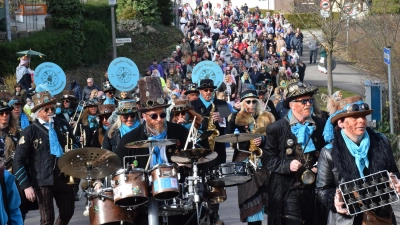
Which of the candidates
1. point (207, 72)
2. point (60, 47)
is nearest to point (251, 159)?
point (207, 72)

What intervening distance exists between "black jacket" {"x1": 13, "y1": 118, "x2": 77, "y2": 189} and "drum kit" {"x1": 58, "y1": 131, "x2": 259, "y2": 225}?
7.14 feet

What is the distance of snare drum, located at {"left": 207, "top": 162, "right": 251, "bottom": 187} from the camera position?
27.0 ft

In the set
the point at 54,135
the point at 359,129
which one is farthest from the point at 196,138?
the point at 54,135

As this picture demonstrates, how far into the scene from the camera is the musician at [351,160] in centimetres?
663

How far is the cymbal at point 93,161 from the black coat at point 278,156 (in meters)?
1.63

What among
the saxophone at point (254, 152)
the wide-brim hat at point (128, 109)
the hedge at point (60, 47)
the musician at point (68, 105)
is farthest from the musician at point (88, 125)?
the hedge at point (60, 47)

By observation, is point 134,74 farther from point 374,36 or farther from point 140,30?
point 140,30

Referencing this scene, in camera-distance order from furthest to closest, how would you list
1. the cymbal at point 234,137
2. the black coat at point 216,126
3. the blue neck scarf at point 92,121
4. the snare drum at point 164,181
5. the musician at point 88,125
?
the blue neck scarf at point 92,121 → the musician at point 88,125 → the black coat at point 216,126 → the cymbal at point 234,137 → the snare drum at point 164,181

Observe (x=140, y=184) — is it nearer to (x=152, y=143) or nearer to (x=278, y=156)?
(x=152, y=143)

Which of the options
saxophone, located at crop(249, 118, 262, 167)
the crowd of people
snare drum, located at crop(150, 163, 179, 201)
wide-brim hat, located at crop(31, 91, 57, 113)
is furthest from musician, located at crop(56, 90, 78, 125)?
snare drum, located at crop(150, 163, 179, 201)

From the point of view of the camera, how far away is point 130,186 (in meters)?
7.27

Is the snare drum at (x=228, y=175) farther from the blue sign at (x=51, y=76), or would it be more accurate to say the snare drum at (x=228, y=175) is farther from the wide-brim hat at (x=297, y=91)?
the blue sign at (x=51, y=76)

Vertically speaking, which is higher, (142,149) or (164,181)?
(142,149)

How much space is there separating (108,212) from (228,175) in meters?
1.23
